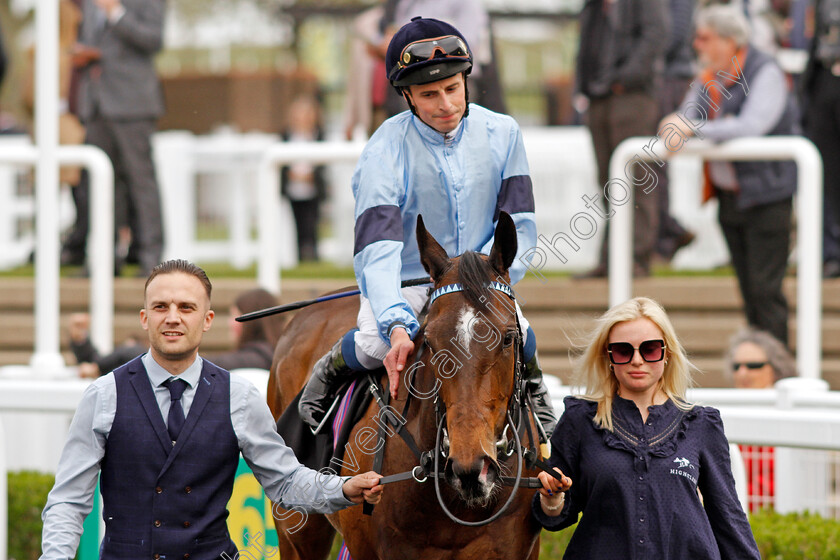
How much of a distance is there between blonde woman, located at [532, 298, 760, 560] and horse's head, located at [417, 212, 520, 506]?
0.22 meters

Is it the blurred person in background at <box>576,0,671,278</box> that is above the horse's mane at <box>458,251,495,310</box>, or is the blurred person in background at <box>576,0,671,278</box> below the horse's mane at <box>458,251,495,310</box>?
Answer: above

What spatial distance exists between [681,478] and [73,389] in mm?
3260

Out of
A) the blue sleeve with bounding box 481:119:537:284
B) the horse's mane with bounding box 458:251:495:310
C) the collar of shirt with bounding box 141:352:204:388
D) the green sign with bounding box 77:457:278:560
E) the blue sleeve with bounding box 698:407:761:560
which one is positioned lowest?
the green sign with bounding box 77:457:278:560

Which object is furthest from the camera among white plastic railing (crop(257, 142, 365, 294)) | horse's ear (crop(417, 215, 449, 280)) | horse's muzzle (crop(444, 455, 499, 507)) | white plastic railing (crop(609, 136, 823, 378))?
white plastic railing (crop(257, 142, 365, 294))

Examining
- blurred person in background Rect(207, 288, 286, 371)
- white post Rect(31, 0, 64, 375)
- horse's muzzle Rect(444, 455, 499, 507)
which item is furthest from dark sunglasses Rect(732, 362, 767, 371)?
white post Rect(31, 0, 64, 375)

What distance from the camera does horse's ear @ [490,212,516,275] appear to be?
3.57m

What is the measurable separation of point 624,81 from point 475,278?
4.78 meters

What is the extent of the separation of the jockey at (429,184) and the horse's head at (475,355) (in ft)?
0.95

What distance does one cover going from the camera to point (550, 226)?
10.8 metres

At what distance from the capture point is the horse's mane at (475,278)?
138 inches

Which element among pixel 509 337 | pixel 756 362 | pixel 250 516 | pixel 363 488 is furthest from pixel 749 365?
pixel 363 488

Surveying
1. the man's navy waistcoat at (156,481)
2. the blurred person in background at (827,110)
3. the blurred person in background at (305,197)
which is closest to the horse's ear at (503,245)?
the man's navy waistcoat at (156,481)

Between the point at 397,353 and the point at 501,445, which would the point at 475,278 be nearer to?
the point at 397,353

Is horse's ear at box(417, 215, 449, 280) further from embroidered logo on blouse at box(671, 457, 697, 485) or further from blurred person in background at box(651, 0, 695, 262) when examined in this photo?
blurred person in background at box(651, 0, 695, 262)
